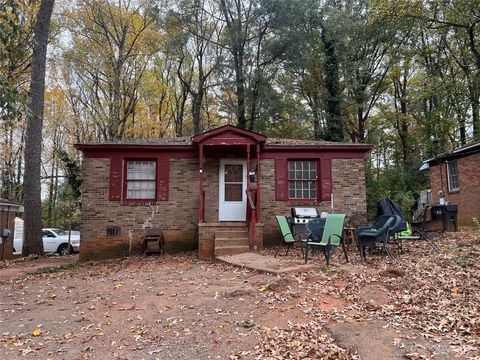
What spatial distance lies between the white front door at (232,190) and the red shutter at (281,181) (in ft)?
3.40

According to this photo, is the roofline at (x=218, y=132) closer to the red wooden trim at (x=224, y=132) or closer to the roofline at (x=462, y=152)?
the red wooden trim at (x=224, y=132)

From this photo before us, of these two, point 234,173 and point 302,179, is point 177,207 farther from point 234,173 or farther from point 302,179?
point 302,179

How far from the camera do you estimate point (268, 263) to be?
7.93 meters

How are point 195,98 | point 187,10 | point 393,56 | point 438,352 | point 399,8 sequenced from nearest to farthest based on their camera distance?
point 438,352 → point 399,8 → point 393,56 → point 187,10 → point 195,98

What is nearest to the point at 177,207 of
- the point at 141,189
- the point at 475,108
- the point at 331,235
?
the point at 141,189

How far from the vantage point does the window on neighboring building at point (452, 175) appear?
15.7 metres

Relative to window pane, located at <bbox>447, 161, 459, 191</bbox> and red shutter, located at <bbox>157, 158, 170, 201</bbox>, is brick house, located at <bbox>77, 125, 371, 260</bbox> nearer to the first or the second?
red shutter, located at <bbox>157, 158, 170, 201</bbox>

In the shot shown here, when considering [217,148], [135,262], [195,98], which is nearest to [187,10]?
[195,98]

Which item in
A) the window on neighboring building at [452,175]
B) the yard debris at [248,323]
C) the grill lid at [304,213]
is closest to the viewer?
the yard debris at [248,323]

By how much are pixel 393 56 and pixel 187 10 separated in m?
12.0

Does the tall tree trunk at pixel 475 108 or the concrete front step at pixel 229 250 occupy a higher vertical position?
the tall tree trunk at pixel 475 108

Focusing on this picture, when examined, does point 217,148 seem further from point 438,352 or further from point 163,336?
point 438,352

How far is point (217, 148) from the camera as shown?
11.4 metres

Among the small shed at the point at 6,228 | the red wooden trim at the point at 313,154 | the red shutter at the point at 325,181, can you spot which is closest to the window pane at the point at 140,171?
the red wooden trim at the point at 313,154
